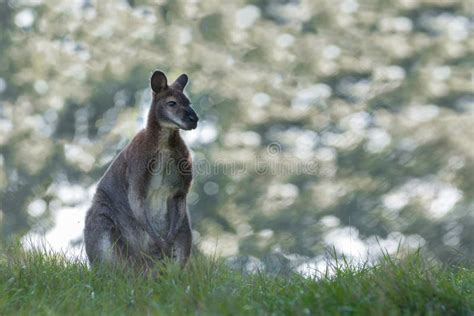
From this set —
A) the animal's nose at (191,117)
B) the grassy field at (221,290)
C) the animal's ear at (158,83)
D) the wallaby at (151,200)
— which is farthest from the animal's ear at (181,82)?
the grassy field at (221,290)

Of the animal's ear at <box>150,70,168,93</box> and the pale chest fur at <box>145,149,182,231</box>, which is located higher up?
the animal's ear at <box>150,70,168,93</box>

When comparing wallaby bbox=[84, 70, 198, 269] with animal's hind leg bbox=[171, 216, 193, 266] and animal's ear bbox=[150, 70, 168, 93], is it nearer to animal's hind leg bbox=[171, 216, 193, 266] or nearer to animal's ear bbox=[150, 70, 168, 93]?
animal's hind leg bbox=[171, 216, 193, 266]

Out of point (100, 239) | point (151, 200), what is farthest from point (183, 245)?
point (100, 239)

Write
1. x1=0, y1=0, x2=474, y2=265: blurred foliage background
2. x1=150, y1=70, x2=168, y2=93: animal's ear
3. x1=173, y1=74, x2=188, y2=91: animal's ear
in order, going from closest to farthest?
x1=150, y1=70, x2=168, y2=93: animal's ear → x1=173, y1=74, x2=188, y2=91: animal's ear → x1=0, y1=0, x2=474, y2=265: blurred foliage background

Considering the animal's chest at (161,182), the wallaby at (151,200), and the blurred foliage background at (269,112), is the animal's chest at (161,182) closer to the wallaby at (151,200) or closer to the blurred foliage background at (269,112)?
the wallaby at (151,200)

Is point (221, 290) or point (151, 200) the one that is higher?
point (151, 200)

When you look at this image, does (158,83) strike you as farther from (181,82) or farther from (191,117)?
(191,117)

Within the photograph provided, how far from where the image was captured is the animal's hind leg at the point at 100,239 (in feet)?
26.9

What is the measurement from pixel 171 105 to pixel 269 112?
7.16 metres

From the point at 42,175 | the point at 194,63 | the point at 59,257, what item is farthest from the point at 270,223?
the point at 59,257

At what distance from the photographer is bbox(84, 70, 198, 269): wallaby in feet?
27.3

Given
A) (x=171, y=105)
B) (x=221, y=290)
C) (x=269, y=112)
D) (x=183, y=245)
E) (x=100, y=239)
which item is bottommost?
(x=221, y=290)

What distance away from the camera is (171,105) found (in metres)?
8.52

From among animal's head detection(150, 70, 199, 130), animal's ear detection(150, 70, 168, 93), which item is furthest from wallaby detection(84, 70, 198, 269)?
animal's ear detection(150, 70, 168, 93)
